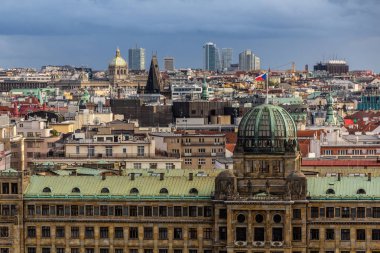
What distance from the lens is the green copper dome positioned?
124562 mm

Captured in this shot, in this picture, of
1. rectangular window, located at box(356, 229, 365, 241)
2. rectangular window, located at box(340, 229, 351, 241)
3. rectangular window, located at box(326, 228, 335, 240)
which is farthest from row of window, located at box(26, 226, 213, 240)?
rectangular window, located at box(356, 229, 365, 241)

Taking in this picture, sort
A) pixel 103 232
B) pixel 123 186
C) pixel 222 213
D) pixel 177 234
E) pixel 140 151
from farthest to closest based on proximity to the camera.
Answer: pixel 140 151, pixel 123 186, pixel 103 232, pixel 177 234, pixel 222 213

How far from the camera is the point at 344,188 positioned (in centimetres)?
12494

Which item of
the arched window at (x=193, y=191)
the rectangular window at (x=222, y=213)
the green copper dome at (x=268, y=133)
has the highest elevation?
the green copper dome at (x=268, y=133)

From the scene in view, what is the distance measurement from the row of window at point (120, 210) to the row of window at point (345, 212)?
862cm

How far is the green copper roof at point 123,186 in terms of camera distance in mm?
126375

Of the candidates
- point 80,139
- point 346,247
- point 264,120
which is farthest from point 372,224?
point 80,139

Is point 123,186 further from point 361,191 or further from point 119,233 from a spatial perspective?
point 361,191

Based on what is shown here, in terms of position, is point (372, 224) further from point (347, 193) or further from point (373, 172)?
point (373, 172)

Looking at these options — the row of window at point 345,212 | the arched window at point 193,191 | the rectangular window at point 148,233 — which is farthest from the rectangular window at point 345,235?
the rectangular window at point 148,233

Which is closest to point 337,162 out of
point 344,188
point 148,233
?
point 344,188

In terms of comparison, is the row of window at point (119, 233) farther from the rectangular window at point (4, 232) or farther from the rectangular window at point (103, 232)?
the rectangular window at point (4, 232)

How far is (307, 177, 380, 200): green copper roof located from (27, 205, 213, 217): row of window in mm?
8729

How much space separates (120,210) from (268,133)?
13711mm
